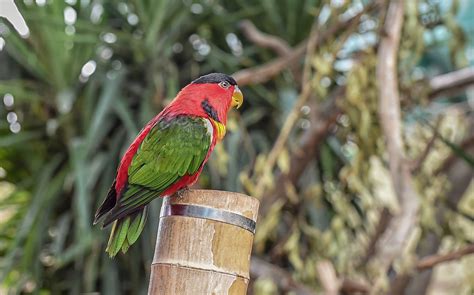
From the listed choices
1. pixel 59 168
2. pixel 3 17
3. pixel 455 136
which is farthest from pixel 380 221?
pixel 3 17

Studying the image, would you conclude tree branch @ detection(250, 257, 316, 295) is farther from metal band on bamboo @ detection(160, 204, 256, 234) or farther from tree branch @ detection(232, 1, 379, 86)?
metal band on bamboo @ detection(160, 204, 256, 234)

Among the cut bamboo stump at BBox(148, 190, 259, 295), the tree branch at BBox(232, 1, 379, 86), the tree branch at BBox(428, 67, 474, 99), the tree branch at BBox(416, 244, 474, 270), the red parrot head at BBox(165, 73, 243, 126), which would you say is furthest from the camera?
the tree branch at BBox(428, 67, 474, 99)

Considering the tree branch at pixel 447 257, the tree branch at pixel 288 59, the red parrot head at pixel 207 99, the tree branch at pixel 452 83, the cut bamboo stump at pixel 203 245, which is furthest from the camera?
the tree branch at pixel 452 83

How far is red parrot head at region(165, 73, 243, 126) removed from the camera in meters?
1.17

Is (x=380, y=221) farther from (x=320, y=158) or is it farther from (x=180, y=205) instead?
(x=180, y=205)

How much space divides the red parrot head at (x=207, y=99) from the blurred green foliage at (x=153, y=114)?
106cm

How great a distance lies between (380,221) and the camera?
100 inches

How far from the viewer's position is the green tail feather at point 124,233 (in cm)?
104

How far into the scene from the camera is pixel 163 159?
110 centimetres

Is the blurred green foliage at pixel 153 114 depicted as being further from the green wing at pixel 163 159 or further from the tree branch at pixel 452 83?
the green wing at pixel 163 159

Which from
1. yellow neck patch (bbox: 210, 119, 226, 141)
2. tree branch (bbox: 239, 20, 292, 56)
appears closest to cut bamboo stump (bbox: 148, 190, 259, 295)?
yellow neck patch (bbox: 210, 119, 226, 141)

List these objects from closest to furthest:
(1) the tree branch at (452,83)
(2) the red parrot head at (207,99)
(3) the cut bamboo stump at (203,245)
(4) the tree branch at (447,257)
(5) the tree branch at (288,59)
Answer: (3) the cut bamboo stump at (203,245) → (2) the red parrot head at (207,99) → (4) the tree branch at (447,257) → (5) the tree branch at (288,59) → (1) the tree branch at (452,83)

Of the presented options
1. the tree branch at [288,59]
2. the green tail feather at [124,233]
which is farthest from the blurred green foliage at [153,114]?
the green tail feather at [124,233]

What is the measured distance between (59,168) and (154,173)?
162 centimetres
